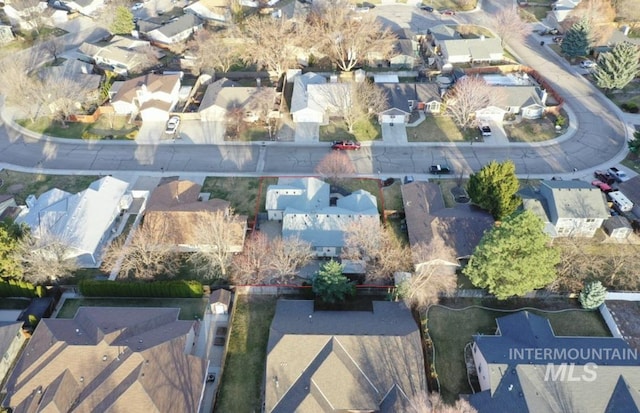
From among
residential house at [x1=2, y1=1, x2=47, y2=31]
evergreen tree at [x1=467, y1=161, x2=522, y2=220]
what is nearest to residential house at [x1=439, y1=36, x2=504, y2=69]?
evergreen tree at [x1=467, y1=161, x2=522, y2=220]

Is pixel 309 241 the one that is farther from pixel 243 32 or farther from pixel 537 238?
pixel 243 32

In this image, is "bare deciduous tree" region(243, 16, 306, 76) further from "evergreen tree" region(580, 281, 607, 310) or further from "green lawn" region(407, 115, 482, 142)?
"evergreen tree" region(580, 281, 607, 310)

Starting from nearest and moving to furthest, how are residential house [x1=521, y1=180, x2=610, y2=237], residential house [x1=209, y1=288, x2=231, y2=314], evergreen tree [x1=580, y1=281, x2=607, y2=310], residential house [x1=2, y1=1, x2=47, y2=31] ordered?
evergreen tree [x1=580, y1=281, x2=607, y2=310], residential house [x1=209, y1=288, x2=231, y2=314], residential house [x1=521, y1=180, x2=610, y2=237], residential house [x1=2, y1=1, x2=47, y2=31]

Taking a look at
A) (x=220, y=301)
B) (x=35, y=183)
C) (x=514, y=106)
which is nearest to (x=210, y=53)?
(x=35, y=183)

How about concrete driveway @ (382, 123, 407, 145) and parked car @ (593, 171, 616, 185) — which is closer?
parked car @ (593, 171, 616, 185)

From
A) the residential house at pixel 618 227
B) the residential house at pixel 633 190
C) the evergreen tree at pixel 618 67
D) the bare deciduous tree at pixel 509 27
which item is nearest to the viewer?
the residential house at pixel 618 227

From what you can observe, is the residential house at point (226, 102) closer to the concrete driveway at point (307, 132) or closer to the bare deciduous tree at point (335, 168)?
the concrete driveway at point (307, 132)

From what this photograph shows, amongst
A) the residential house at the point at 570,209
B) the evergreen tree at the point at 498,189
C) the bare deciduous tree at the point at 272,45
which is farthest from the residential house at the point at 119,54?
the residential house at the point at 570,209
